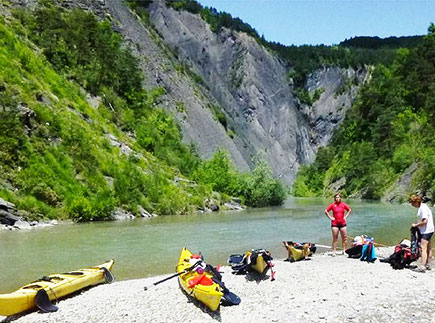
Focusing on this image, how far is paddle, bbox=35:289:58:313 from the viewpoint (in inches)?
414

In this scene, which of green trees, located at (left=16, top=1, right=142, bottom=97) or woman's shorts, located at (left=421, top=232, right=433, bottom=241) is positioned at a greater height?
green trees, located at (left=16, top=1, right=142, bottom=97)

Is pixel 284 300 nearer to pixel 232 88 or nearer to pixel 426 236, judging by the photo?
A: pixel 426 236

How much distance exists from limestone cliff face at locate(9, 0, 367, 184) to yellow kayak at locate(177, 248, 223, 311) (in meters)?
53.2

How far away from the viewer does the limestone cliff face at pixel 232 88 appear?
74.6m

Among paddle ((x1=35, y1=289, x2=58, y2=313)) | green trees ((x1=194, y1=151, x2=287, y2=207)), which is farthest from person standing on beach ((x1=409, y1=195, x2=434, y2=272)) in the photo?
green trees ((x1=194, y1=151, x2=287, y2=207))

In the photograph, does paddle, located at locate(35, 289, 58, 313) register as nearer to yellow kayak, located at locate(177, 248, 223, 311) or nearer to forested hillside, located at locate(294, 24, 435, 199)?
yellow kayak, located at locate(177, 248, 223, 311)

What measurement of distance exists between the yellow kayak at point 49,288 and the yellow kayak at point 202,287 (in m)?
2.48

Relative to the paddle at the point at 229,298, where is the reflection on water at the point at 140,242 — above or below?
below

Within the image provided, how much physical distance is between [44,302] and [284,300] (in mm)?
5498

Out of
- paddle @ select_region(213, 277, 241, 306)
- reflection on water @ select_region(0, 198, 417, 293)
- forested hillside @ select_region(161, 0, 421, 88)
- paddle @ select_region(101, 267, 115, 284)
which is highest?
forested hillside @ select_region(161, 0, 421, 88)

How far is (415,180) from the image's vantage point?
58844mm

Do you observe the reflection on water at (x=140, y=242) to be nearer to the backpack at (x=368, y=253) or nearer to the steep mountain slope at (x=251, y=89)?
the backpack at (x=368, y=253)

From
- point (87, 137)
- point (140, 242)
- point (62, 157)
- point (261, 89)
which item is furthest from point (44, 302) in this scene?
point (261, 89)

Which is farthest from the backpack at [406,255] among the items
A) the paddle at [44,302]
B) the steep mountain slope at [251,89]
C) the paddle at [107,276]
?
the steep mountain slope at [251,89]
